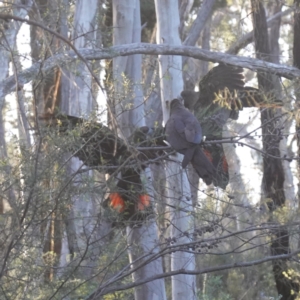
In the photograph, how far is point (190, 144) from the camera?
243 inches

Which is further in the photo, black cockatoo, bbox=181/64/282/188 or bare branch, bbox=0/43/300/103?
bare branch, bbox=0/43/300/103

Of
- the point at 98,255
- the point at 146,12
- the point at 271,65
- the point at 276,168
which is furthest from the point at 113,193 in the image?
the point at 146,12

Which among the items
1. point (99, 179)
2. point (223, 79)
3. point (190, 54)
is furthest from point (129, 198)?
point (223, 79)

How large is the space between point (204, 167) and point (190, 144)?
236 millimetres

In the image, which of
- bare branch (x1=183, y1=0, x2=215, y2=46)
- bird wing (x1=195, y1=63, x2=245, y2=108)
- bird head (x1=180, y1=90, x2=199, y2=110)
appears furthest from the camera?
bare branch (x1=183, y1=0, x2=215, y2=46)

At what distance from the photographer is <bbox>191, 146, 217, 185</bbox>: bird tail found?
19.8 ft

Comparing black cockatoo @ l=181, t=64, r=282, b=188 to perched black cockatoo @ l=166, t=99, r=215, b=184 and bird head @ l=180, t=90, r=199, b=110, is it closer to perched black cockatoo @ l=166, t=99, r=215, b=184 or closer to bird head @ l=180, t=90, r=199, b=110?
bird head @ l=180, t=90, r=199, b=110

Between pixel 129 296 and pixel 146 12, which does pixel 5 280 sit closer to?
pixel 129 296

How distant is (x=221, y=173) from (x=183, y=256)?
1.79m

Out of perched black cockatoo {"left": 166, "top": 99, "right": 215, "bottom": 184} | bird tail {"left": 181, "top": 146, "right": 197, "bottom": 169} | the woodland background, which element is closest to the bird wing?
the woodland background

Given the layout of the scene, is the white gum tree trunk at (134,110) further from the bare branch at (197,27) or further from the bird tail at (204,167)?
the bare branch at (197,27)

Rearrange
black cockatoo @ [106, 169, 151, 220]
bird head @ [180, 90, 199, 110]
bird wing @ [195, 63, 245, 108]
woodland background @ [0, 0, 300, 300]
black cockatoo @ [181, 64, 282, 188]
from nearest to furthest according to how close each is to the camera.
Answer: woodland background @ [0, 0, 300, 300]
black cockatoo @ [106, 169, 151, 220]
black cockatoo @ [181, 64, 282, 188]
bird wing @ [195, 63, 245, 108]
bird head @ [180, 90, 199, 110]

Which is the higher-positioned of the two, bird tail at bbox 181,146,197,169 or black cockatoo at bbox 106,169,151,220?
bird tail at bbox 181,146,197,169

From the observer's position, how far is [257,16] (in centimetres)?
1117
